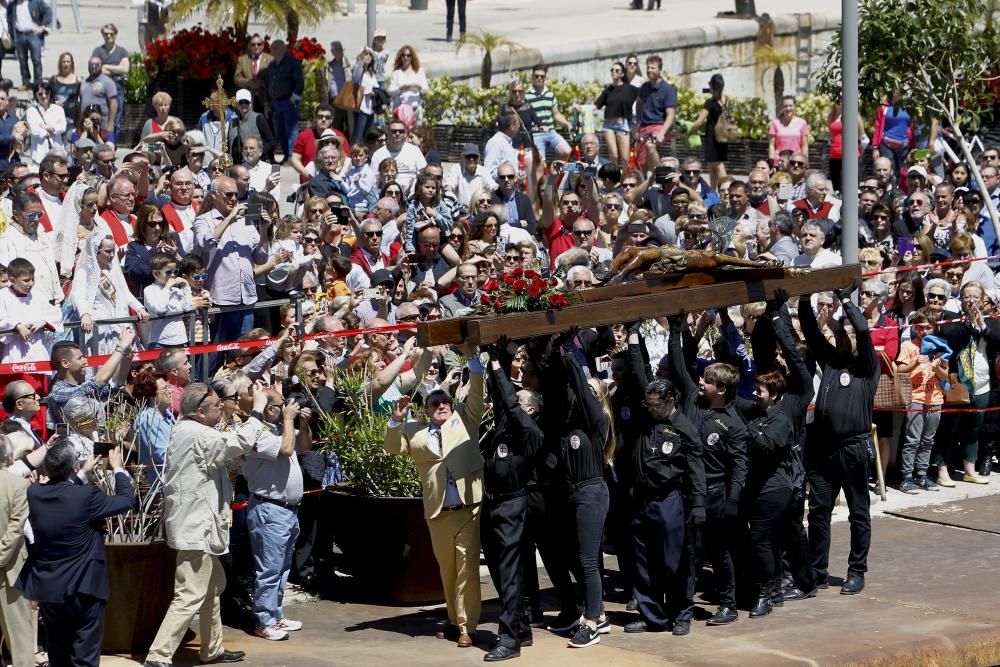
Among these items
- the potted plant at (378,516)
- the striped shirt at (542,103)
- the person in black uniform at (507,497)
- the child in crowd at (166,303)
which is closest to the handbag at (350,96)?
the striped shirt at (542,103)

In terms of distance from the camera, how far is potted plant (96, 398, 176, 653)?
1134cm

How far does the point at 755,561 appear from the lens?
40.4 ft

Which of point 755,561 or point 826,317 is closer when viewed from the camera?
point 755,561

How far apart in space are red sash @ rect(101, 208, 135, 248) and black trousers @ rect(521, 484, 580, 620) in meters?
4.89

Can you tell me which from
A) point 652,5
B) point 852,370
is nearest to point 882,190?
point 852,370

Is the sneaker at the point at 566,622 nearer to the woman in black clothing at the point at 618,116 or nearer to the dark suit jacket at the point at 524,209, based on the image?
the dark suit jacket at the point at 524,209

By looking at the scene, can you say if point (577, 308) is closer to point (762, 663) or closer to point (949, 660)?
point (762, 663)

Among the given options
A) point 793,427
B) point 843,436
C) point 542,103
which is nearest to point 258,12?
point 542,103

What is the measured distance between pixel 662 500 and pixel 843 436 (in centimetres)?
156

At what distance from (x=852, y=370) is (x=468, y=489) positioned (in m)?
2.80

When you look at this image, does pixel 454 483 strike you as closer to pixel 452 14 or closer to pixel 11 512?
pixel 11 512

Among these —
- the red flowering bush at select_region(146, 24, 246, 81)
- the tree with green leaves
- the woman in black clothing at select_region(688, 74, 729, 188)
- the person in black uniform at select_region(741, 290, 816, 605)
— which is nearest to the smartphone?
the person in black uniform at select_region(741, 290, 816, 605)

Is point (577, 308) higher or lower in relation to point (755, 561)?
higher

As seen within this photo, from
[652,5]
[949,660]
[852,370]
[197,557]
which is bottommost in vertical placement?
[949,660]
